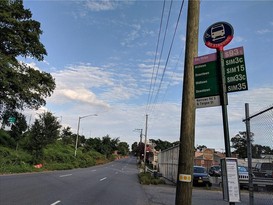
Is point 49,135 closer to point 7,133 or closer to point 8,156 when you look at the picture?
point 8,156

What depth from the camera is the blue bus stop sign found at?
19.4ft

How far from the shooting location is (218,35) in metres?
6.04

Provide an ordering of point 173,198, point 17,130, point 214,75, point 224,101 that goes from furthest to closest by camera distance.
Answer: point 17,130
point 173,198
point 214,75
point 224,101

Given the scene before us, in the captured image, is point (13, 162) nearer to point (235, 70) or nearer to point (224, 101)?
point (224, 101)

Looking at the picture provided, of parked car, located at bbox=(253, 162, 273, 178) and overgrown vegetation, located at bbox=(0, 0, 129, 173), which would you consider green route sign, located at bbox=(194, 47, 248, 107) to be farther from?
overgrown vegetation, located at bbox=(0, 0, 129, 173)

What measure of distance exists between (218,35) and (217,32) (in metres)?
0.07

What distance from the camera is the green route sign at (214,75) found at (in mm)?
5573

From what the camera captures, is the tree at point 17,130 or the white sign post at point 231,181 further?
the tree at point 17,130

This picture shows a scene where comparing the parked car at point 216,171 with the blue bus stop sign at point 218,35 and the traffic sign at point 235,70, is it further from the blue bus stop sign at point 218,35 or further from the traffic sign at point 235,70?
the traffic sign at point 235,70

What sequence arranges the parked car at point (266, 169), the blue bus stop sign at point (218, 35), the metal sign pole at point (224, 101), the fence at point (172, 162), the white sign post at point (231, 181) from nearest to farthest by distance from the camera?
the white sign post at point (231, 181) < the metal sign pole at point (224, 101) < the blue bus stop sign at point (218, 35) < the parked car at point (266, 169) < the fence at point (172, 162)

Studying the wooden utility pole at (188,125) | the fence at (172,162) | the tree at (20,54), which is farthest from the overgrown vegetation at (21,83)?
the wooden utility pole at (188,125)

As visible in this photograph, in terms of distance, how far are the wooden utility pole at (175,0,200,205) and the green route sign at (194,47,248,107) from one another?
7.6 inches

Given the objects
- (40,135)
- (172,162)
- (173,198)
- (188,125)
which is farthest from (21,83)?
(188,125)

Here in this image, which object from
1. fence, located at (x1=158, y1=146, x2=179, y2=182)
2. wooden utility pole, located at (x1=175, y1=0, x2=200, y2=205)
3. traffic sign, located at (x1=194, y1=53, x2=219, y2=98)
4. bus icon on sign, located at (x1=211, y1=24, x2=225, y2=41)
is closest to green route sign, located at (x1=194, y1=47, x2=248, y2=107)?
traffic sign, located at (x1=194, y1=53, x2=219, y2=98)
